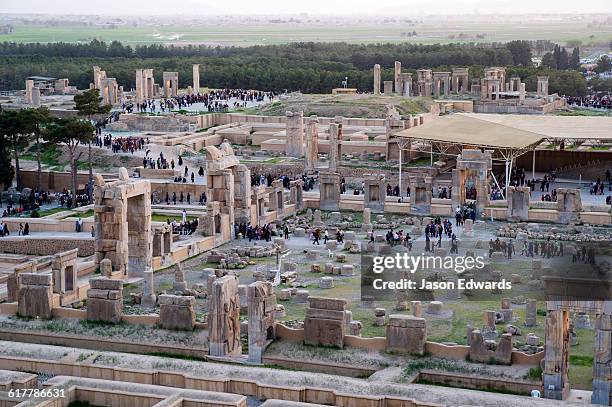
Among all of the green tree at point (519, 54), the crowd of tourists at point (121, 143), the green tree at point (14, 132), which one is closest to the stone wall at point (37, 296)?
the green tree at point (14, 132)

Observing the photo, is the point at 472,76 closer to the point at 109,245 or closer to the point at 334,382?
the point at 109,245

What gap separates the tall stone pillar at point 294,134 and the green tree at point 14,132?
45.3ft

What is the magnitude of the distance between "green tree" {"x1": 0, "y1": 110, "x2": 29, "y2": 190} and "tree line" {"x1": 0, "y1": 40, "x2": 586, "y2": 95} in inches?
1631

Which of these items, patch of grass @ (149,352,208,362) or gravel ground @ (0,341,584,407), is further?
patch of grass @ (149,352,208,362)

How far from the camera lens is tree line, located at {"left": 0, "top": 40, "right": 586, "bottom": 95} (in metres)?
99.1

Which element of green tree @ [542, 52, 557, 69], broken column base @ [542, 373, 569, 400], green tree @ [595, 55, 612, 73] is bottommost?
broken column base @ [542, 373, 569, 400]

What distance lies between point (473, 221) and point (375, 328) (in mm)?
15250

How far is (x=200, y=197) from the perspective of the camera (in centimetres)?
5353

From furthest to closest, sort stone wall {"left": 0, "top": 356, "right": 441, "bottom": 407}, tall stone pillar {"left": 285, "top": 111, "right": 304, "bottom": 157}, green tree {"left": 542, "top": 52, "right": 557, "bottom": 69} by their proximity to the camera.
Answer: green tree {"left": 542, "top": 52, "right": 557, "bottom": 69}, tall stone pillar {"left": 285, "top": 111, "right": 304, "bottom": 157}, stone wall {"left": 0, "top": 356, "right": 441, "bottom": 407}

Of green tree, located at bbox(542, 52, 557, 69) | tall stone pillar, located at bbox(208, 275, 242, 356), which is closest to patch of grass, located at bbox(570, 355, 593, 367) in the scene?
tall stone pillar, located at bbox(208, 275, 242, 356)

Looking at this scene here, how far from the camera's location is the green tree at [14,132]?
5769 cm

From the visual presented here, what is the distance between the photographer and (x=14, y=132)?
2275 inches

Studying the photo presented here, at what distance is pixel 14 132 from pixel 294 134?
15.0 meters

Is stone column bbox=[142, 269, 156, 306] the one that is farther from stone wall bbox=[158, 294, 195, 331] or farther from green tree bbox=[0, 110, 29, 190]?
green tree bbox=[0, 110, 29, 190]
